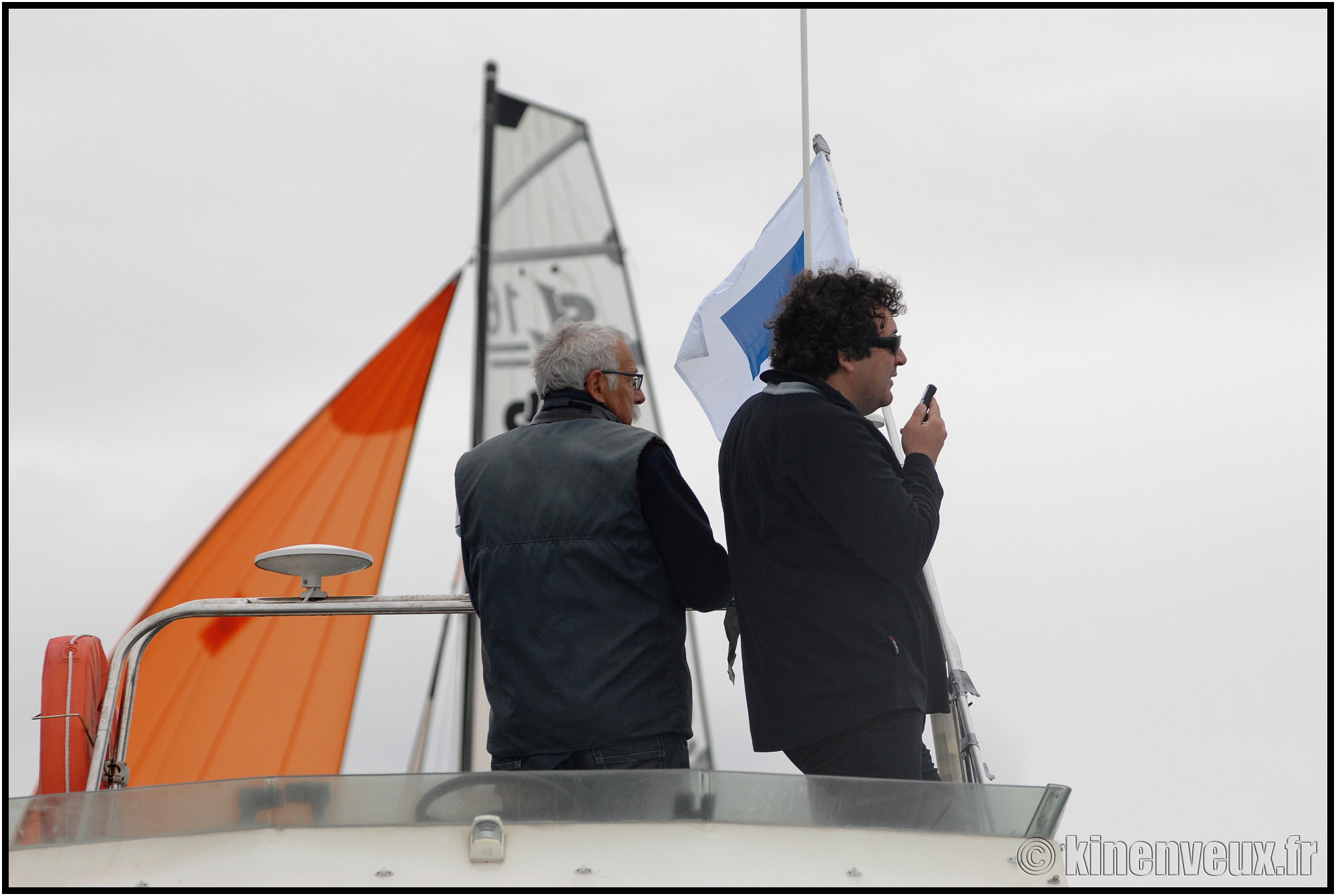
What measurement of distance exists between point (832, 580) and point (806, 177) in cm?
154

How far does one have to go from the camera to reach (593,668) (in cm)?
241

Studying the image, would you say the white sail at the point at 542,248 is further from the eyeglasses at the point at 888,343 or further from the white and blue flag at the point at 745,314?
the eyeglasses at the point at 888,343

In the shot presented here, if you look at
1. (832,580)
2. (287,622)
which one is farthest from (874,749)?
(287,622)

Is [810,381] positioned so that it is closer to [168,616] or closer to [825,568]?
[825,568]

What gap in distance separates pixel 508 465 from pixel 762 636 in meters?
0.57

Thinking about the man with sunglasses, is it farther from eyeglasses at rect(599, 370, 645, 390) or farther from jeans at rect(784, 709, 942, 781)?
eyeglasses at rect(599, 370, 645, 390)

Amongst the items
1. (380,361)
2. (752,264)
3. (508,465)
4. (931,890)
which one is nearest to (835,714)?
(931,890)

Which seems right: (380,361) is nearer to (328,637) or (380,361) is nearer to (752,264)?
(328,637)

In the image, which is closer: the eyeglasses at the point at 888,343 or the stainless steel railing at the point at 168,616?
the eyeglasses at the point at 888,343

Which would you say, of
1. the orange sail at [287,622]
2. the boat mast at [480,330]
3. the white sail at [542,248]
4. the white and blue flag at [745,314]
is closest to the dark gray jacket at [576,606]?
the white and blue flag at [745,314]

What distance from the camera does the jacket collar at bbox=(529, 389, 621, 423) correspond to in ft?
8.57

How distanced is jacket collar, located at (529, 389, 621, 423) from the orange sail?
16.3 ft

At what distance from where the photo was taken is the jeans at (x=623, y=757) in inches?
93.5

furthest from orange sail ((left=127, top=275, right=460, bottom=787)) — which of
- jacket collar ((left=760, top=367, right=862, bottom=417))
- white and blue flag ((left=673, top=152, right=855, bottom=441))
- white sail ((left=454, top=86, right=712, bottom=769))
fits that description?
jacket collar ((left=760, top=367, right=862, bottom=417))
